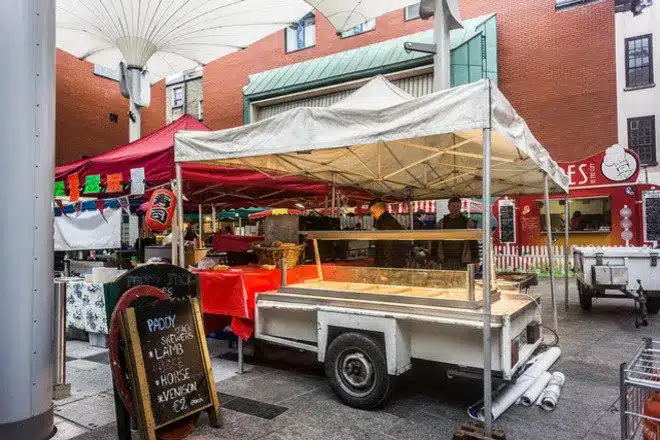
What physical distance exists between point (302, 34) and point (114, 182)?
18245 millimetres

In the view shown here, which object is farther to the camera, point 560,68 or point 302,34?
point 302,34

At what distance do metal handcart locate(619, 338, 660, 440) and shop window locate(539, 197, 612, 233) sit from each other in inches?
653

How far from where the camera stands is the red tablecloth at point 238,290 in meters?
5.33

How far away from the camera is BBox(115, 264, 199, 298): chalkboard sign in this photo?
379cm

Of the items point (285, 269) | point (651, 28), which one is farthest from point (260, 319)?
point (651, 28)

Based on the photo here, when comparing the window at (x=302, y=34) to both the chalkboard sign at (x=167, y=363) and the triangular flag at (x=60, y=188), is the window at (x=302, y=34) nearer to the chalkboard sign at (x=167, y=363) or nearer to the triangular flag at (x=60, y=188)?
the triangular flag at (x=60, y=188)

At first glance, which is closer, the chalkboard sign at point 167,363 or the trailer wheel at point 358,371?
the chalkboard sign at point 167,363

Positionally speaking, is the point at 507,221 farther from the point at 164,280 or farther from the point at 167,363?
the point at 167,363

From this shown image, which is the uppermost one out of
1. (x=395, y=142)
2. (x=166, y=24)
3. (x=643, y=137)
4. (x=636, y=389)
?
(x=166, y=24)

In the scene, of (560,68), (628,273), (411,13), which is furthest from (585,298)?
(411,13)

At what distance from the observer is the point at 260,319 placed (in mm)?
5352

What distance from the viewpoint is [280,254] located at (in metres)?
5.83

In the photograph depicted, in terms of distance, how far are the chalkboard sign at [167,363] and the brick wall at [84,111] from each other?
69.5 feet

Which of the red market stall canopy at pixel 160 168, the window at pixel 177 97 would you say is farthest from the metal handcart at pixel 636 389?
the window at pixel 177 97
